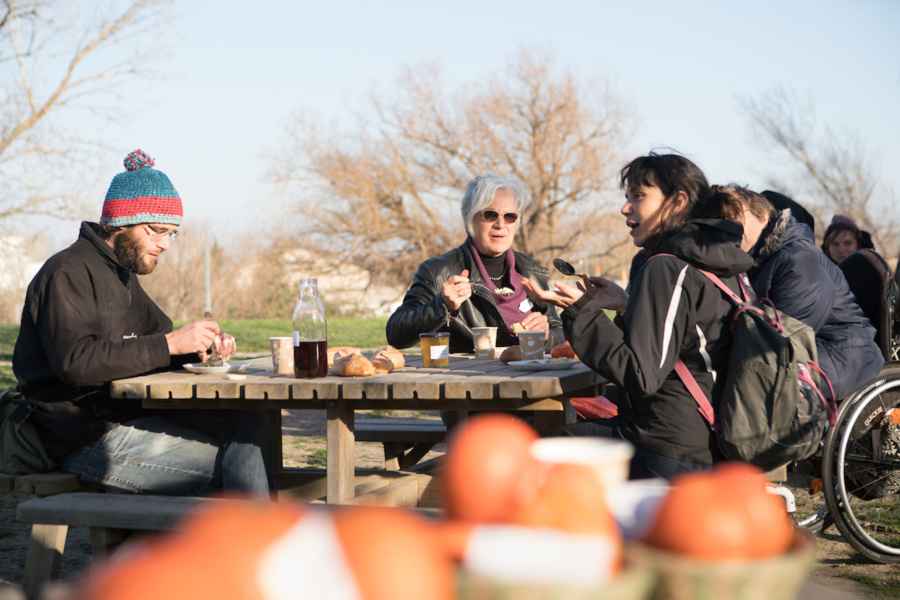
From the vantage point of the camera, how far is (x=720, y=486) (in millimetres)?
699

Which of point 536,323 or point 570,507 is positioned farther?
point 536,323

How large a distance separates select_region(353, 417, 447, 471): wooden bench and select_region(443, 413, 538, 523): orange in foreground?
3659mm

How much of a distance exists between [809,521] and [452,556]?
3.54 m

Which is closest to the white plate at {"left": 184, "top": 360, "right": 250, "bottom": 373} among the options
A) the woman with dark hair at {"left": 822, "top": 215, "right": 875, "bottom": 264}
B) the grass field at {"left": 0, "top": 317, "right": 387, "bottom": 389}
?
the woman with dark hair at {"left": 822, "top": 215, "right": 875, "bottom": 264}

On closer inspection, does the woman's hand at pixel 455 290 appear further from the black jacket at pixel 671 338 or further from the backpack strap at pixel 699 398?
the backpack strap at pixel 699 398

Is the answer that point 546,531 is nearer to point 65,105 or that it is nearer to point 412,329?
point 412,329

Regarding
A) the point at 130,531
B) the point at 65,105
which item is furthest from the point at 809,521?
the point at 65,105

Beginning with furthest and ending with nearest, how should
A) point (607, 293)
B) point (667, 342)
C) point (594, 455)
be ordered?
point (607, 293) → point (667, 342) → point (594, 455)

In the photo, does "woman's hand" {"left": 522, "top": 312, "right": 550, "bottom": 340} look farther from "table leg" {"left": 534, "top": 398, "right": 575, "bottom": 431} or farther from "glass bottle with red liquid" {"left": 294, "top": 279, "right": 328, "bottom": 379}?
"glass bottle with red liquid" {"left": 294, "top": 279, "right": 328, "bottom": 379}

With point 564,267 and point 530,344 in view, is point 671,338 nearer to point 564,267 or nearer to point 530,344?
point 530,344

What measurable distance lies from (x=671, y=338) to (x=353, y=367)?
110 cm

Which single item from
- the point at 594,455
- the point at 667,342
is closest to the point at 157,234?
the point at 667,342

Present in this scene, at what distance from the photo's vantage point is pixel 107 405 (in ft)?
9.69

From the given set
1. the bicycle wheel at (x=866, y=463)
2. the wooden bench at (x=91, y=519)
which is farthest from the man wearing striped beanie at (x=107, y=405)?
the bicycle wheel at (x=866, y=463)
